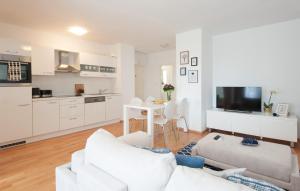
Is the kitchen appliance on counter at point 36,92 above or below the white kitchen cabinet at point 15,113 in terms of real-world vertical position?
above

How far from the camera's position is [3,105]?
119 inches

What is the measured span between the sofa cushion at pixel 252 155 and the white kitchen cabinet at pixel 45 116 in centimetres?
303

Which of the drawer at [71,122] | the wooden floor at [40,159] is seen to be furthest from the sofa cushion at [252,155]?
the drawer at [71,122]

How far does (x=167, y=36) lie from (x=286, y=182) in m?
3.80

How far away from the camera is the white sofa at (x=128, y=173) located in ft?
2.43

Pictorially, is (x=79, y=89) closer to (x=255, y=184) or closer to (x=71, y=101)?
(x=71, y=101)

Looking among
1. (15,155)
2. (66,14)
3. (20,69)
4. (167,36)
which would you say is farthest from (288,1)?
(15,155)

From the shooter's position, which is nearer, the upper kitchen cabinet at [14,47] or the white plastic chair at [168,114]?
the upper kitchen cabinet at [14,47]

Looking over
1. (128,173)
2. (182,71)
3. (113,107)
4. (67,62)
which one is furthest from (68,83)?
(128,173)

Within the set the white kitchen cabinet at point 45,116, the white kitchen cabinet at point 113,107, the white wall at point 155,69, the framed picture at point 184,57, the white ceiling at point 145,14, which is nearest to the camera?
the white ceiling at point 145,14

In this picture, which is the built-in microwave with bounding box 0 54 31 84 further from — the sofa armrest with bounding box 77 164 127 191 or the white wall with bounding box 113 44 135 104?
the sofa armrest with bounding box 77 164 127 191

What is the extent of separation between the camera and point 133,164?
3.04 feet

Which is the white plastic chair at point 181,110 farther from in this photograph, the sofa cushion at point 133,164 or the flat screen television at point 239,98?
the sofa cushion at point 133,164

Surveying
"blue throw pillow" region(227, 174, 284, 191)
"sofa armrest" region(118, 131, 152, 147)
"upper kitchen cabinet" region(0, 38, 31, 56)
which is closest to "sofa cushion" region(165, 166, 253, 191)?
"blue throw pillow" region(227, 174, 284, 191)
